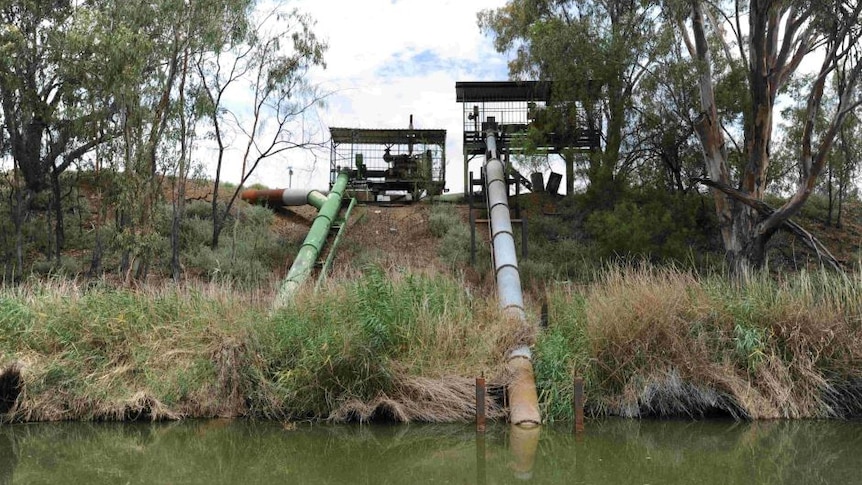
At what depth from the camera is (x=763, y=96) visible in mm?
15609

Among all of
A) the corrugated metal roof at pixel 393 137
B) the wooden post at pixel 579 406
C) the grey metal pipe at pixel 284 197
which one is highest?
the corrugated metal roof at pixel 393 137

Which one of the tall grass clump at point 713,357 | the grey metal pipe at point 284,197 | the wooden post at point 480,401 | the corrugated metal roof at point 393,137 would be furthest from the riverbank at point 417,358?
the corrugated metal roof at point 393,137

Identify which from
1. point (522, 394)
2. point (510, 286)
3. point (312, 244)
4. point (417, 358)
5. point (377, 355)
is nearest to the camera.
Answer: point (522, 394)

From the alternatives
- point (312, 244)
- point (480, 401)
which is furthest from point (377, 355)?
point (312, 244)

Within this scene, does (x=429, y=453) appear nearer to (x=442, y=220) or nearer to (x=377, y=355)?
(x=377, y=355)

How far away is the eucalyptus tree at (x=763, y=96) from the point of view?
13.8 meters

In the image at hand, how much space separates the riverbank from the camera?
9.91 metres

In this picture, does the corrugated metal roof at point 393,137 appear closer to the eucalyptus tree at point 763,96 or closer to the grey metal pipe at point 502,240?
the grey metal pipe at point 502,240

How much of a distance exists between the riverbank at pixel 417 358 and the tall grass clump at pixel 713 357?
19 millimetres

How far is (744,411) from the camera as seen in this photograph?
10.0m

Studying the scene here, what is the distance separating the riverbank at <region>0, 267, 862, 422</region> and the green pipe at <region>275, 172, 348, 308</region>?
41.3 inches

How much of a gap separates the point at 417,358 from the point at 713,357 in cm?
405

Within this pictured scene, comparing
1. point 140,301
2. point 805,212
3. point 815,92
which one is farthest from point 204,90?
point 805,212

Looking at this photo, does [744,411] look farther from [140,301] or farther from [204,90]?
[204,90]
